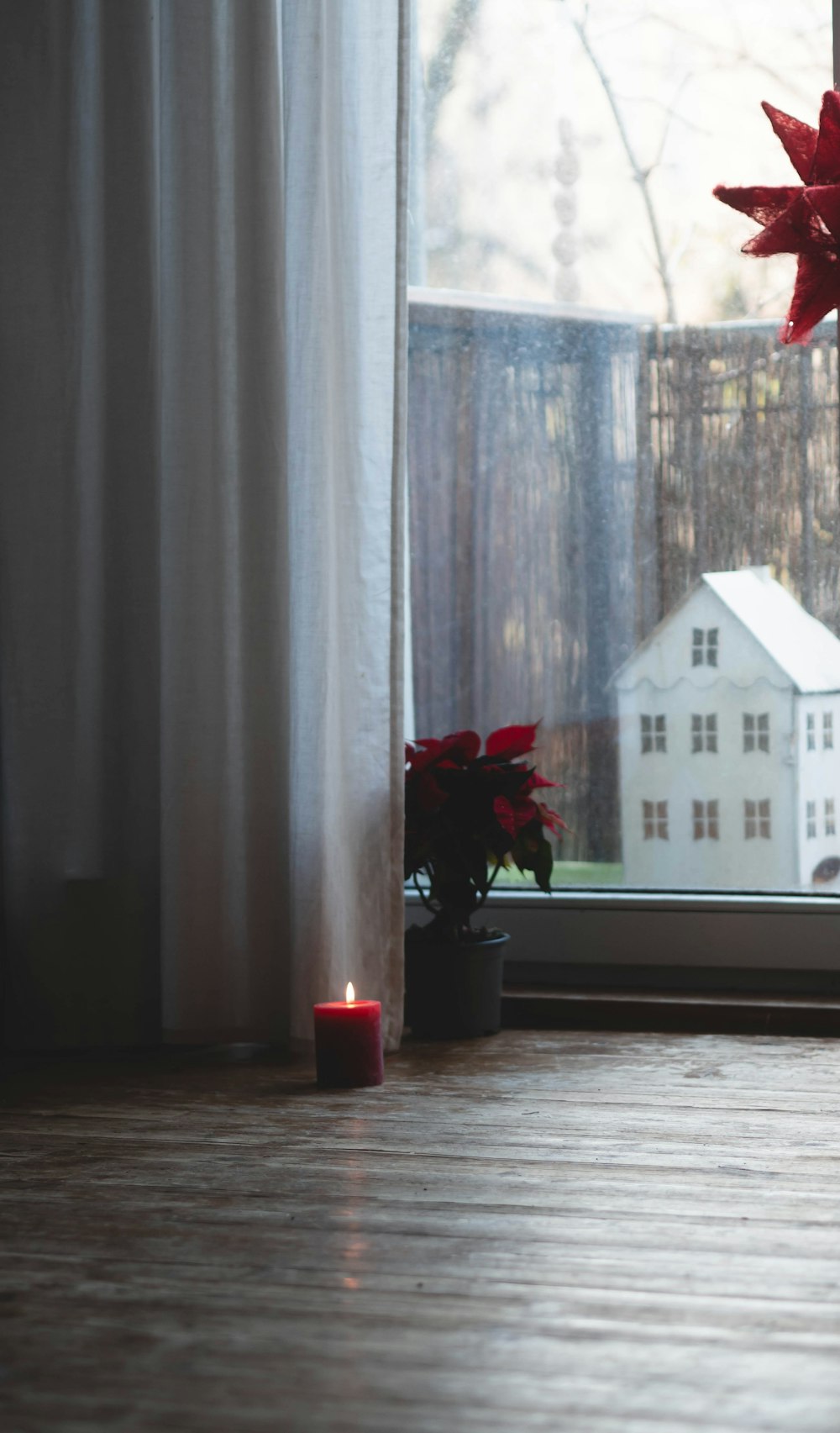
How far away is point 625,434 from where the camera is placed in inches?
71.6

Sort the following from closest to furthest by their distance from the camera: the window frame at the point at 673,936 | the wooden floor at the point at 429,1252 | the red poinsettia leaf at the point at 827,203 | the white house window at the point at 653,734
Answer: the wooden floor at the point at 429,1252 → the red poinsettia leaf at the point at 827,203 → the window frame at the point at 673,936 → the white house window at the point at 653,734

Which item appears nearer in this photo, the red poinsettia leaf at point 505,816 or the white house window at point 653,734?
the red poinsettia leaf at point 505,816

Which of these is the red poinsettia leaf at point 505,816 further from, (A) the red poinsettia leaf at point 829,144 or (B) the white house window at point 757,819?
(A) the red poinsettia leaf at point 829,144

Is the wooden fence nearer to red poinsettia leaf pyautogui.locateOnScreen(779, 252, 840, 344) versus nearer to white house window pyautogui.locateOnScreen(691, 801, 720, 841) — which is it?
white house window pyautogui.locateOnScreen(691, 801, 720, 841)

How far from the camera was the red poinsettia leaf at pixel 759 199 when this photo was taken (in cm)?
99

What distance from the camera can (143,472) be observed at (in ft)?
5.39

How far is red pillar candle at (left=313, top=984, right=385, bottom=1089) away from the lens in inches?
55.3

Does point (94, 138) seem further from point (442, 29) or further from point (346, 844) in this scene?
point (346, 844)

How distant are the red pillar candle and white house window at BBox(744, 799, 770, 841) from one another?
0.59m

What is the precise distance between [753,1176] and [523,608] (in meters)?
0.92

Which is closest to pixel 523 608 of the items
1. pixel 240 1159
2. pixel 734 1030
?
pixel 734 1030

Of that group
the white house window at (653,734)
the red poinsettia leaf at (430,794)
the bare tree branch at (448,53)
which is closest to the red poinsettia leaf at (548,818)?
the red poinsettia leaf at (430,794)

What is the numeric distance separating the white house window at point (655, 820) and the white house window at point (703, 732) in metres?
0.09

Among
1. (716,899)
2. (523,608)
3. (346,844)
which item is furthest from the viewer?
(523,608)
